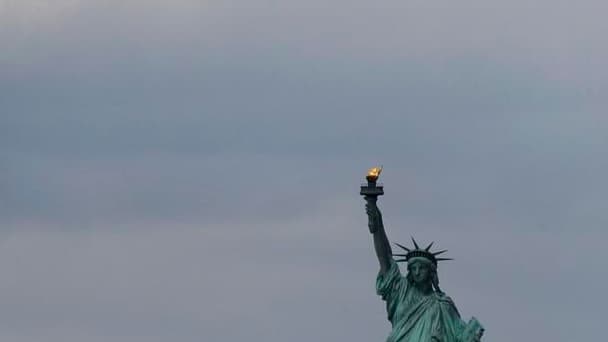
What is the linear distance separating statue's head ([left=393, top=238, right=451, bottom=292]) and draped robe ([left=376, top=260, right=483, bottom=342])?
20 centimetres

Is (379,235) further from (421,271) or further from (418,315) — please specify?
(418,315)

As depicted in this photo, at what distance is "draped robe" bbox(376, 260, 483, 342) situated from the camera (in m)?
143

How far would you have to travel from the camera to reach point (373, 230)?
144m

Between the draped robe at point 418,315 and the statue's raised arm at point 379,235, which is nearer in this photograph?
the draped robe at point 418,315

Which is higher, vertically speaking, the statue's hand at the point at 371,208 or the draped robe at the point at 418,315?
the statue's hand at the point at 371,208

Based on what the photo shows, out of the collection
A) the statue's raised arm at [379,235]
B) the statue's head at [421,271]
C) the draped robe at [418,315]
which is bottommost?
the draped robe at [418,315]

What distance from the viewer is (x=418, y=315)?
14362 cm

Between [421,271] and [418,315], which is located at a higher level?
[421,271]

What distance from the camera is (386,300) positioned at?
144250 millimetres

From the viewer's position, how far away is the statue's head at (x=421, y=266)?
144 meters

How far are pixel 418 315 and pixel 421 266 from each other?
0.89m

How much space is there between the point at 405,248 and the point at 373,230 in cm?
68

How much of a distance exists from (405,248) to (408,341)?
178 cm

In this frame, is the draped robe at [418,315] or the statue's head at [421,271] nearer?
the draped robe at [418,315]
